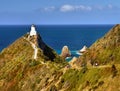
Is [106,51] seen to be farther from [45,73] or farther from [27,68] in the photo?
[45,73]

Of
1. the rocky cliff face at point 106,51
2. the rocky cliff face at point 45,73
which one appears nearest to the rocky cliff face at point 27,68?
the rocky cliff face at point 45,73

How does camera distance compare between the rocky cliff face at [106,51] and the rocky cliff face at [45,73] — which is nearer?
the rocky cliff face at [45,73]

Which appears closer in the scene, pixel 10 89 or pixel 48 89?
pixel 48 89

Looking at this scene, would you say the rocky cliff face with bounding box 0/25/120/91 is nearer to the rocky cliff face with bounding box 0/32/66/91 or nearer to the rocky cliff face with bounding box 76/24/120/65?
the rocky cliff face with bounding box 0/32/66/91

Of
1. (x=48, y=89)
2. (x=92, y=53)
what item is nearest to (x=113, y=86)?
(x=48, y=89)

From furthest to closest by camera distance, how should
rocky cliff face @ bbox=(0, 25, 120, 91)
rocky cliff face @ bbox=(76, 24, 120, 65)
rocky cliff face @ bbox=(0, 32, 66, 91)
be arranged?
rocky cliff face @ bbox=(76, 24, 120, 65) < rocky cliff face @ bbox=(0, 32, 66, 91) < rocky cliff face @ bbox=(0, 25, 120, 91)

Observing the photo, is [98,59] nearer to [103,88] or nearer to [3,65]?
[3,65]

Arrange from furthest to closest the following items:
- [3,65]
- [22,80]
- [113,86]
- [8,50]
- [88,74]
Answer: [8,50], [3,65], [22,80], [88,74], [113,86]

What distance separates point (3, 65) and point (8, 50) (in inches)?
376

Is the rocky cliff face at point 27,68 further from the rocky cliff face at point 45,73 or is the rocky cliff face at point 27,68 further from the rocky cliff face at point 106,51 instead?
the rocky cliff face at point 106,51

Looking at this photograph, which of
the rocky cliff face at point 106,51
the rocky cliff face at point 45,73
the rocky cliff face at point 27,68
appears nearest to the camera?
the rocky cliff face at point 45,73

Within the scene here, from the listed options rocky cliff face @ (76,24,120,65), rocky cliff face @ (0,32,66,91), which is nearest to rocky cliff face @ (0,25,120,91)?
rocky cliff face @ (0,32,66,91)

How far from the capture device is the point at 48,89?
83.0m

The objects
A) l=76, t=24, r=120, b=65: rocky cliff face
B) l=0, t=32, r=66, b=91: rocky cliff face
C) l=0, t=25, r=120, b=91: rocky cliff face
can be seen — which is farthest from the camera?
l=76, t=24, r=120, b=65: rocky cliff face
